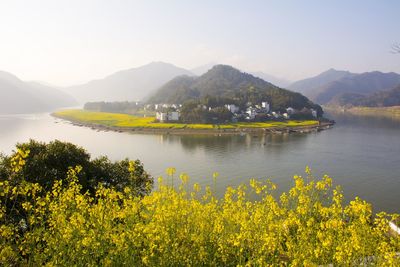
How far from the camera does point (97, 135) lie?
254ft

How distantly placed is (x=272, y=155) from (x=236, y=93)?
280 feet

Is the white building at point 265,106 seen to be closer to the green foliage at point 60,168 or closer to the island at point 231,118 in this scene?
the island at point 231,118

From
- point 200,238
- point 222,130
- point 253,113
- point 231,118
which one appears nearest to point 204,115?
point 231,118

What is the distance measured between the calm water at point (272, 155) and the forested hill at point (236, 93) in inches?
1651

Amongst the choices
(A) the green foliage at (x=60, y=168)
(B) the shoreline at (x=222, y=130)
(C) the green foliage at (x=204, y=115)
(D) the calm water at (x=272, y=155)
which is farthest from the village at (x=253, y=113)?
(A) the green foliage at (x=60, y=168)

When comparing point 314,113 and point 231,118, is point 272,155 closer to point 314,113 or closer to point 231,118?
point 231,118

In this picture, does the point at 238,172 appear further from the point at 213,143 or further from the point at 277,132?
the point at 277,132

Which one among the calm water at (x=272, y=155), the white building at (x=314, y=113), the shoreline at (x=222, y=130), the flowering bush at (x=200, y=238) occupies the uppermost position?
the white building at (x=314, y=113)

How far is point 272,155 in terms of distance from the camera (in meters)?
50.6

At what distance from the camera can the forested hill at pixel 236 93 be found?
118762mm

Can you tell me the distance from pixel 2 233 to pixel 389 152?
2253 inches

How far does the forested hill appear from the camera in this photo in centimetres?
11876

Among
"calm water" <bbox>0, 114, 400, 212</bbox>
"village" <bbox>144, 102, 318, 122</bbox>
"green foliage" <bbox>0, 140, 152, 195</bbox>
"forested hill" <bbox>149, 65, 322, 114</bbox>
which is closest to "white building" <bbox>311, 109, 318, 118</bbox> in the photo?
"village" <bbox>144, 102, 318, 122</bbox>

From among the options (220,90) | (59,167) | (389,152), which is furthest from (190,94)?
(59,167)
